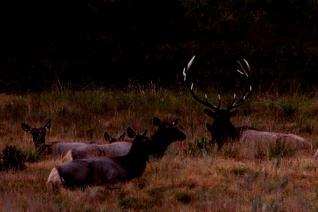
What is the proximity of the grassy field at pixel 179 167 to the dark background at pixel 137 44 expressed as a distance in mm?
4812

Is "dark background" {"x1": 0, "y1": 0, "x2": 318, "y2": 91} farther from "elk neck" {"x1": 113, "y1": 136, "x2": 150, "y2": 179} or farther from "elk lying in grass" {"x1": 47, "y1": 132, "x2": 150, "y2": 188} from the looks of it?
"elk lying in grass" {"x1": 47, "y1": 132, "x2": 150, "y2": 188}

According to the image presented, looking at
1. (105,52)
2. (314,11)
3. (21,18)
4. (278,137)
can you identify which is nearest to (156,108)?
(278,137)

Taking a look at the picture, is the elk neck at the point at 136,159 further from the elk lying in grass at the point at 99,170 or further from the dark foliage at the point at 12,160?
the dark foliage at the point at 12,160

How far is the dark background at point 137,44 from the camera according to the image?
Result: 24.3 metres

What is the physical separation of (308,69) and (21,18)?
969 cm

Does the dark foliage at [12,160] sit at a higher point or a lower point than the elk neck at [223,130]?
higher

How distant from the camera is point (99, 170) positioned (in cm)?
972

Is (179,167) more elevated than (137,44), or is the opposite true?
(137,44)

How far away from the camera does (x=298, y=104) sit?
18.7 metres

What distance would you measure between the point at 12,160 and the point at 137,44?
51.7ft

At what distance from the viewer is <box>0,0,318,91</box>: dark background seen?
958 inches

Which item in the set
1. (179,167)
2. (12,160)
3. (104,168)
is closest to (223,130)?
(179,167)

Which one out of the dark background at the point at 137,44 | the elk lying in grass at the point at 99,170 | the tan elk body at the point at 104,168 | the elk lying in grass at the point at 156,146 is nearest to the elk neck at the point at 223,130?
the elk lying in grass at the point at 156,146

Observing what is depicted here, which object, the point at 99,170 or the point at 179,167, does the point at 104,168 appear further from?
the point at 179,167
